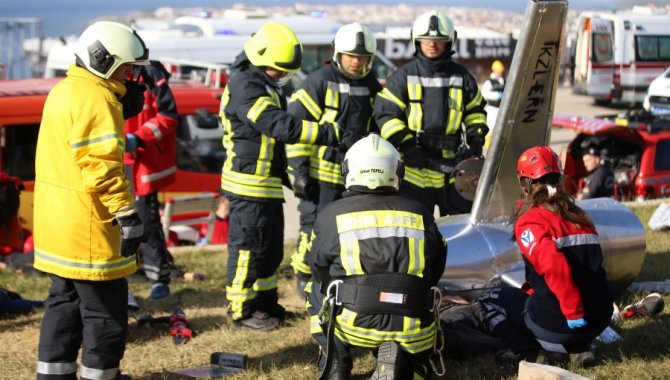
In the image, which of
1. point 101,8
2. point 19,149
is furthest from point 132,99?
point 101,8

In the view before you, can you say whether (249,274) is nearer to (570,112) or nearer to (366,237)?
(366,237)

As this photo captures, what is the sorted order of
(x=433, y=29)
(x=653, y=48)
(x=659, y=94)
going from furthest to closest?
(x=653, y=48) → (x=659, y=94) → (x=433, y=29)

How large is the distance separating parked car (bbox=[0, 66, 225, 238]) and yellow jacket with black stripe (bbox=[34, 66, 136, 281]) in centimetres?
479

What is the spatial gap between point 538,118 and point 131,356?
315cm

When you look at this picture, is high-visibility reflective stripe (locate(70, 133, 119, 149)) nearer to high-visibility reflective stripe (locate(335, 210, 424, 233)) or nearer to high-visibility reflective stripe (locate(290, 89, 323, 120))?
high-visibility reflective stripe (locate(335, 210, 424, 233))

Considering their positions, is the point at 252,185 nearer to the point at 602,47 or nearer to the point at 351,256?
the point at 351,256

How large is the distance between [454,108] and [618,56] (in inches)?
771

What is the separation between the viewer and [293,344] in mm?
6188

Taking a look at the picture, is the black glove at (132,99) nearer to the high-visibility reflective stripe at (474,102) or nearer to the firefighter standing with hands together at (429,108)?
the firefighter standing with hands together at (429,108)

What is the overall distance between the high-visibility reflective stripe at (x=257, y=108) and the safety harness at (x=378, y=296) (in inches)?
65.5

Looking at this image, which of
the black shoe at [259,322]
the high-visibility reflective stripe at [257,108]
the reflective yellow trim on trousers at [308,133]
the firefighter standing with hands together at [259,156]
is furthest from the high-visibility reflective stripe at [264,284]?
the high-visibility reflective stripe at [257,108]

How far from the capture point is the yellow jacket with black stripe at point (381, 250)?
4828 millimetres

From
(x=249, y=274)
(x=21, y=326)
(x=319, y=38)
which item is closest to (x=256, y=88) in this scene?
(x=249, y=274)

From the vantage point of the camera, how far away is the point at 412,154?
7.18m
